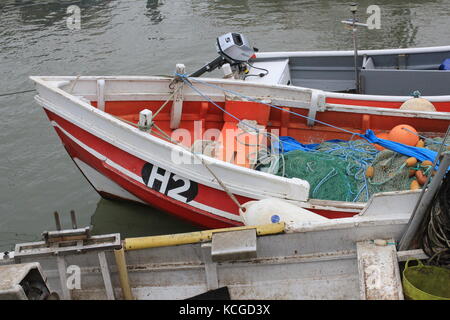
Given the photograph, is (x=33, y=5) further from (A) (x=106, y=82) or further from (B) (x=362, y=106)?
(B) (x=362, y=106)

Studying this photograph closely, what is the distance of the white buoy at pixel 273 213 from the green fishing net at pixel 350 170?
2.32 feet

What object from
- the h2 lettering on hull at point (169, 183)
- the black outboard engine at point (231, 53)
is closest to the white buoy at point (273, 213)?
the h2 lettering on hull at point (169, 183)

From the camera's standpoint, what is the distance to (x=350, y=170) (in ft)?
18.6

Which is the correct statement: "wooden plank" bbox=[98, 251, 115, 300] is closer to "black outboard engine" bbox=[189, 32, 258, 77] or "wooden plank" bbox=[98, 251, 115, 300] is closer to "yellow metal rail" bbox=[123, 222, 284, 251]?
"yellow metal rail" bbox=[123, 222, 284, 251]

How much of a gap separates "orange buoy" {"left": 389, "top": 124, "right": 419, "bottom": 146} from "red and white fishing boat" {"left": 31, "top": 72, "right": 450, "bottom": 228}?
224mm

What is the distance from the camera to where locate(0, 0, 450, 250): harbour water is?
6.99 m

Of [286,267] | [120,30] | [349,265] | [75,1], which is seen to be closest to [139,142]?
[286,267]

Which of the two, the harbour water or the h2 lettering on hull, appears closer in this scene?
the h2 lettering on hull

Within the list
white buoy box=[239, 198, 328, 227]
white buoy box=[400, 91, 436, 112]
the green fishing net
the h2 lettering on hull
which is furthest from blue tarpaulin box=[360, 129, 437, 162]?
the h2 lettering on hull

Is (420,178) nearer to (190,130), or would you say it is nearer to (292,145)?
(292,145)

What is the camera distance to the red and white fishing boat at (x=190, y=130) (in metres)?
5.27

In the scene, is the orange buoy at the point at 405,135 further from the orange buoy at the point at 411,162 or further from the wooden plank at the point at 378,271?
the wooden plank at the point at 378,271

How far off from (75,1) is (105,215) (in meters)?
12.7
